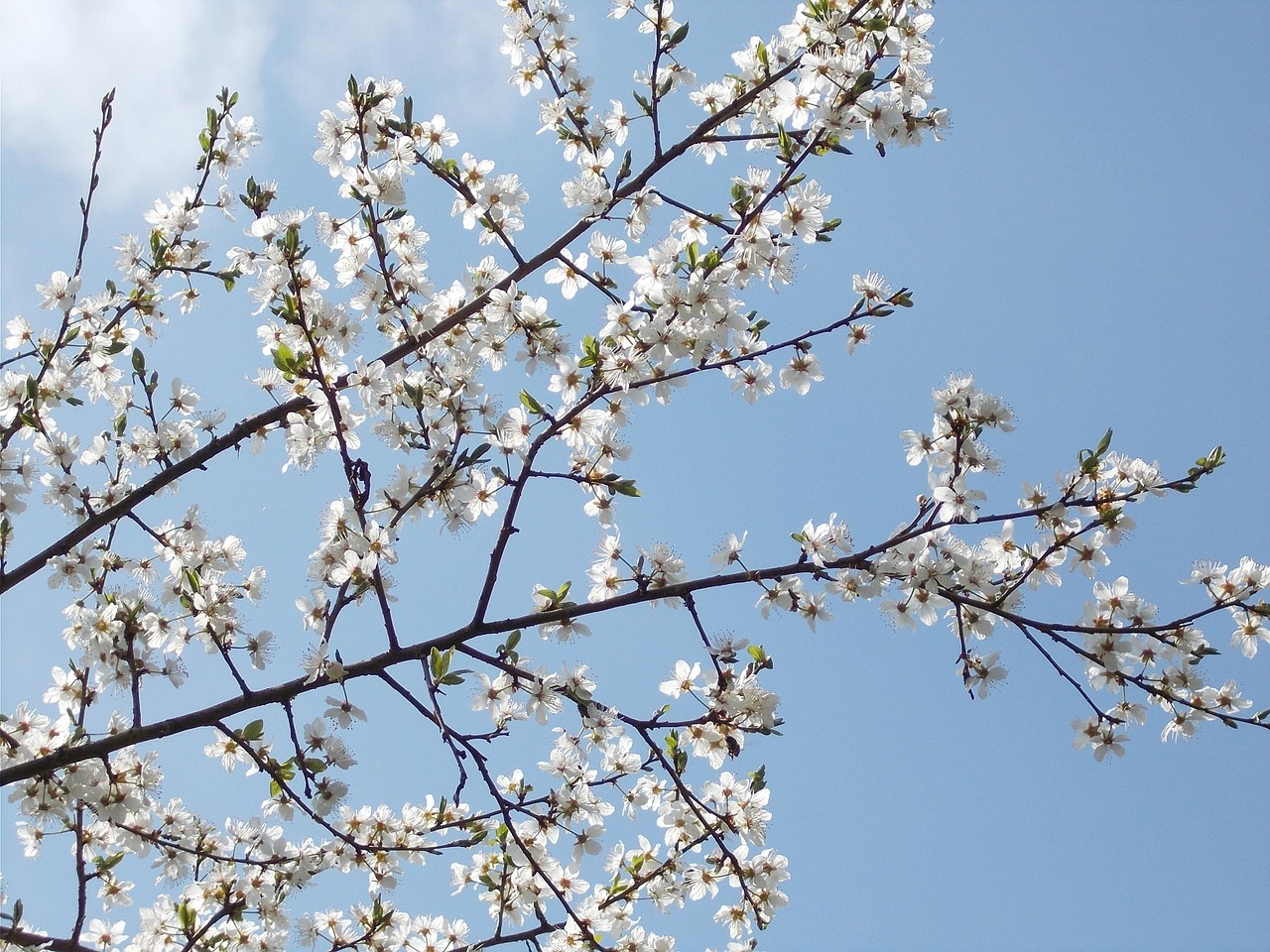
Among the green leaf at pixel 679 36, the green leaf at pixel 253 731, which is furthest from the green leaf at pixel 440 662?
the green leaf at pixel 679 36

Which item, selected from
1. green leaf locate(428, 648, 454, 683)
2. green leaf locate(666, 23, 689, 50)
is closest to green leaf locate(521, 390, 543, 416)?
green leaf locate(428, 648, 454, 683)

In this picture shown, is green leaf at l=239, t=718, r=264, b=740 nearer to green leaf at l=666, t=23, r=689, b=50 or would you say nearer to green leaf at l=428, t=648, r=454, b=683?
green leaf at l=428, t=648, r=454, b=683

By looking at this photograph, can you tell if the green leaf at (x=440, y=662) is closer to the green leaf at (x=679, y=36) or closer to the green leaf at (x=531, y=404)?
the green leaf at (x=531, y=404)

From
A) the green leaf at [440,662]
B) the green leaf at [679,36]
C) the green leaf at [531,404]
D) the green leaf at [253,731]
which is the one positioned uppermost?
the green leaf at [679,36]

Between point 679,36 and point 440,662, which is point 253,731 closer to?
point 440,662

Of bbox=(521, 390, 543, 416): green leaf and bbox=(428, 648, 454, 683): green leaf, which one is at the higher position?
bbox=(521, 390, 543, 416): green leaf

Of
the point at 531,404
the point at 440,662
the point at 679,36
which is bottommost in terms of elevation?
the point at 440,662

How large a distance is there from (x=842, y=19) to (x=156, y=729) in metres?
4.67

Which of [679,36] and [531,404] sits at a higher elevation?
[679,36]

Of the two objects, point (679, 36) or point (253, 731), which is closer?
point (253, 731)

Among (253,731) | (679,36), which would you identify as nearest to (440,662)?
(253,731)

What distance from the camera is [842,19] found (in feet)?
15.4

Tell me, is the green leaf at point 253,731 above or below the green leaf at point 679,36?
below

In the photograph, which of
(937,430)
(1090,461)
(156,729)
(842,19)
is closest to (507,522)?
(156,729)
